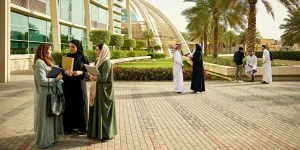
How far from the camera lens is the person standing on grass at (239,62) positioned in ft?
A: 52.8

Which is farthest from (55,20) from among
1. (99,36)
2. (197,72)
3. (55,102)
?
(55,102)

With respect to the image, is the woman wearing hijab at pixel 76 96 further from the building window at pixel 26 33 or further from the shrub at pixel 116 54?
the shrub at pixel 116 54

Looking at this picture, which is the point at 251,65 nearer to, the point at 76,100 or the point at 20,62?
the point at 76,100

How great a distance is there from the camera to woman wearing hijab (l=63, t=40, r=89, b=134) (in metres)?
5.82

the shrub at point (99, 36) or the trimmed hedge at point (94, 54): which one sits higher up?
the shrub at point (99, 36)

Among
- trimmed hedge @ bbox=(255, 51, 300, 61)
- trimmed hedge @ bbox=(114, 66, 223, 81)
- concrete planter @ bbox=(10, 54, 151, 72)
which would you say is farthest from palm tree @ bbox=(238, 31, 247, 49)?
trimmed hedge @ bbox=(114, 66, 223, 81)

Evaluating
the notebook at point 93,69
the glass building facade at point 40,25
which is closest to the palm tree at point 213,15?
the glass building facade at point 40,25

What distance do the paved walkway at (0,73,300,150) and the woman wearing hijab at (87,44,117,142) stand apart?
0.21 metres

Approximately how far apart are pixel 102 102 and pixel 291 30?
43.4 m

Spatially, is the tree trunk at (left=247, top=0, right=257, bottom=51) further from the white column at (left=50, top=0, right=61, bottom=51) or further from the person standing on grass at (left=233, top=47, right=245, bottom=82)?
the white column at (left=50, top=0, right=61, bottom=51)

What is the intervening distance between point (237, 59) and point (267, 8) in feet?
29.0

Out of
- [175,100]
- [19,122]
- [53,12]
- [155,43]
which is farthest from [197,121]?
[155,43]

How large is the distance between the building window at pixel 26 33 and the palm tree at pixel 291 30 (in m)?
30.2

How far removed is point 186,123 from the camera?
6.99m
